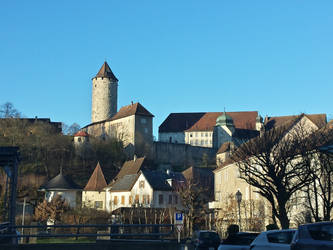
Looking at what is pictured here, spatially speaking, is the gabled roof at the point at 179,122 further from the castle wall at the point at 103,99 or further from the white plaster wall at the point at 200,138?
the castle wall at the point at 103,99

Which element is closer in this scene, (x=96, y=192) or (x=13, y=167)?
(x=13, y=167)

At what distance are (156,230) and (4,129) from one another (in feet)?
234

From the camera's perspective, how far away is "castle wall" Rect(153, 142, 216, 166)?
366ft

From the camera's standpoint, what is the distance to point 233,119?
455 ft

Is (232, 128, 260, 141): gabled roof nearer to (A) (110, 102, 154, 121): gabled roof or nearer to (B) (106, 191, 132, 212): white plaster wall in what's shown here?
(A) (110, 102, 154, 121): gabled roof

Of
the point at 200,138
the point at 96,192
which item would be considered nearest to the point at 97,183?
the point at 96,192

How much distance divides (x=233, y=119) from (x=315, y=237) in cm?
12801

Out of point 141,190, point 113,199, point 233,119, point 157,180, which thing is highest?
point 233,119

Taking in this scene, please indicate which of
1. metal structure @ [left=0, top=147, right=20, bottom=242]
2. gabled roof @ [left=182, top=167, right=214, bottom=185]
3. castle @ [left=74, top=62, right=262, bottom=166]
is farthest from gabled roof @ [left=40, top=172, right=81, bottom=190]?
metal structure @ [left=0, top=147, right=20, bottom=242]

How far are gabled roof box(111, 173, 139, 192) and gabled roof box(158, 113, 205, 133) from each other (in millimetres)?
58458

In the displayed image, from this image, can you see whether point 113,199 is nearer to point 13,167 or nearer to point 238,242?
point 13,167

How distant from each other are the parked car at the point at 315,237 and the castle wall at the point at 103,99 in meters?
115

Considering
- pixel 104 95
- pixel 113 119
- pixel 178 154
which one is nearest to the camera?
pixel 178 154

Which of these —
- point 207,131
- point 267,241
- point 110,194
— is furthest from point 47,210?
point 207,131
